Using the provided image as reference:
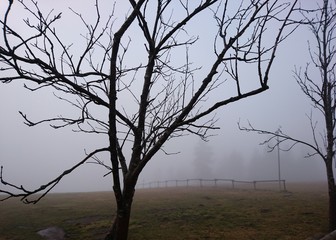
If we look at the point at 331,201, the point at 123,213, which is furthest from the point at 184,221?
the point at 123,213

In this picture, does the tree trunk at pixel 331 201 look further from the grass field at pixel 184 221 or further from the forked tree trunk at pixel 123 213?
the forked tree trunk at pixel 123 213

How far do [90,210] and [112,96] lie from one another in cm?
1967

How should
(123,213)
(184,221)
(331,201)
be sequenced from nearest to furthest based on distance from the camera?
(123,213)
(331,201)
(184,221)

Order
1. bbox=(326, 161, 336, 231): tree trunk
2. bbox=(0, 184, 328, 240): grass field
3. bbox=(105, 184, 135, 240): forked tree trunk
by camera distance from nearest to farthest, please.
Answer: bbox=(105, 184, 135, 240): forked tree trunk → bbox=(326, 161, 336, 231): tree trunk → bbox=(0, 184, 328, 240): grass field

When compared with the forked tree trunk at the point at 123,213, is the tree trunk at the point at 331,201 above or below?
below

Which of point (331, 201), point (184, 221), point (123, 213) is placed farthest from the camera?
point (184, 221)

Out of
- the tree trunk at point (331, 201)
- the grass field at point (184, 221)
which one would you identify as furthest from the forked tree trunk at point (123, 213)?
the tree trunk at point (331, 201)

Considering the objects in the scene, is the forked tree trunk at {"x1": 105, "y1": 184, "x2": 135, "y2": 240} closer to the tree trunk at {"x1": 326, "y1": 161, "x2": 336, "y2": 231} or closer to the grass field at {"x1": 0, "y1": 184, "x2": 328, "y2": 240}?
the grass field at {"x1": 0, "y1": 184, "x2": 328, "y2": 240}

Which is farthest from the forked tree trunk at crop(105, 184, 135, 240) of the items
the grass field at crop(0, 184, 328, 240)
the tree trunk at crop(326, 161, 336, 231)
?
the tree trunk at crop(326, 161, 336, 231)

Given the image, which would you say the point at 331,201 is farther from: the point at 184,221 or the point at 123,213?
the point at 123,213

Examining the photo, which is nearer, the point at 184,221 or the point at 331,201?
the point at 331,201

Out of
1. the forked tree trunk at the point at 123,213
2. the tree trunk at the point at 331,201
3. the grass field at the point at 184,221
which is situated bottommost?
the grass field at the point at 184,221

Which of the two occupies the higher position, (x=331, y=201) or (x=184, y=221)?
(x=331, y=201)

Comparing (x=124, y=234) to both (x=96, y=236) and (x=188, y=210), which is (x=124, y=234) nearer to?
(x=96, y=236)
